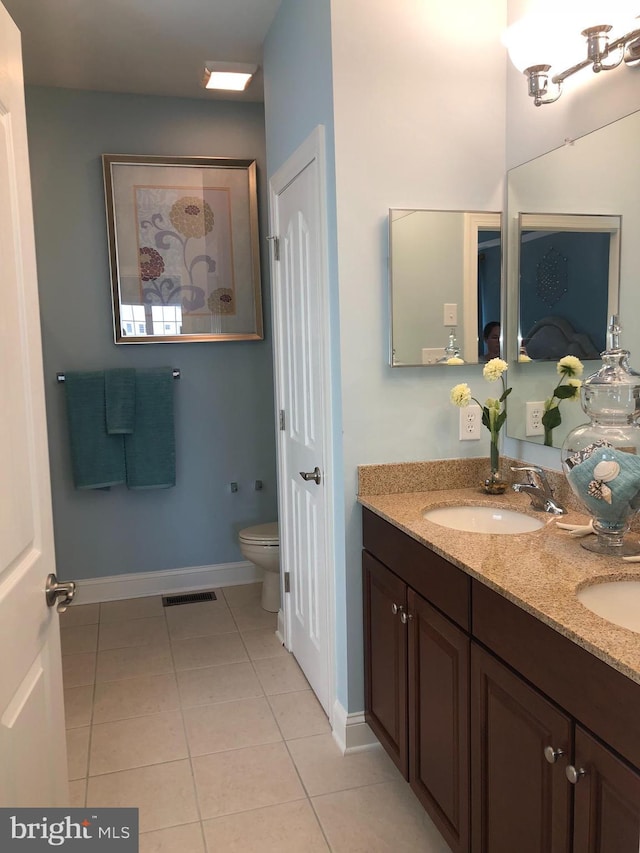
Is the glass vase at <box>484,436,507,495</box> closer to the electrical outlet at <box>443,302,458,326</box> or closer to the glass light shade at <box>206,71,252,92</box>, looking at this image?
the electrical outlet at <box>443,302,458,326</box>

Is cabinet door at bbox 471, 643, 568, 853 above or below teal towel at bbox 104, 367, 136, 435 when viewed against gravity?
below

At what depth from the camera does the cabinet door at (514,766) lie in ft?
4.19

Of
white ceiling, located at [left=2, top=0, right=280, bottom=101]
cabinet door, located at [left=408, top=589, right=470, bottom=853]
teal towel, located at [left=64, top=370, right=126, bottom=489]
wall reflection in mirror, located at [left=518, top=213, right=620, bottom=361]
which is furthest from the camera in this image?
teal towel, located at [left=64, top=370, right=126, bottom=489]

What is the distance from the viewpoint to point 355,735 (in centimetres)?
236

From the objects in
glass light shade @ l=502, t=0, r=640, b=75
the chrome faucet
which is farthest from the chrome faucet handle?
glass light shade @ l=502, t=0, r=640, b=75

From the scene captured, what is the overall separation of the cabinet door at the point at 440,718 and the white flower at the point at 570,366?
30.6 inches

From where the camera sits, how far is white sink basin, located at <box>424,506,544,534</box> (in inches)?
80.4

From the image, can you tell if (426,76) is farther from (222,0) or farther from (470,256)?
(222,0)

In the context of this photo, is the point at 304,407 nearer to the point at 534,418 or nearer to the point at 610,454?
the point at 534,418

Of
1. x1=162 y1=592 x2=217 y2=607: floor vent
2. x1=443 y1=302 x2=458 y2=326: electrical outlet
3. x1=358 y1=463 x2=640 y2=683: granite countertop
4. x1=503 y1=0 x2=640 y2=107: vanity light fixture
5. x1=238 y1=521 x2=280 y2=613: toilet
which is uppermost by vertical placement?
x1=503 y1=0 x2=640 y2=107: vanity light fixture

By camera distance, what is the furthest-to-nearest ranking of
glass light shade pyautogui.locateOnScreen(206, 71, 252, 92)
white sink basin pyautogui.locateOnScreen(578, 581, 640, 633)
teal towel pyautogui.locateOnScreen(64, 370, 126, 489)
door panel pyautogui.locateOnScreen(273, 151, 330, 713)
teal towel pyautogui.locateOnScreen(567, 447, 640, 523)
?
teal towel pyautogui.locateOnScreen(64, 370, 126, 489), glass light shade pyautogui.locateOnScreen(206, 71, 252, 92), door panel pyautogui.locateOnScreen(273, 151, 330, 713), teal towel pyautogui.locateOnScreen(567, 447, 640, 523), white sink basin pyautogui.locateOnScreen(578, 581, 640, 633)

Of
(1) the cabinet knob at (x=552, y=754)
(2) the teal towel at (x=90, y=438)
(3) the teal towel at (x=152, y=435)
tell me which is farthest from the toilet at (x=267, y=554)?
(1) the cabinet knob at (x=552, y=754)

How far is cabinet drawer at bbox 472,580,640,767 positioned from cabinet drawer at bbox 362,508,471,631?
0.22 ft

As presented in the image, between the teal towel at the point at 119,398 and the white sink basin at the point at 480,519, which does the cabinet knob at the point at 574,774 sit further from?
the teal towel at the point at 119,398
